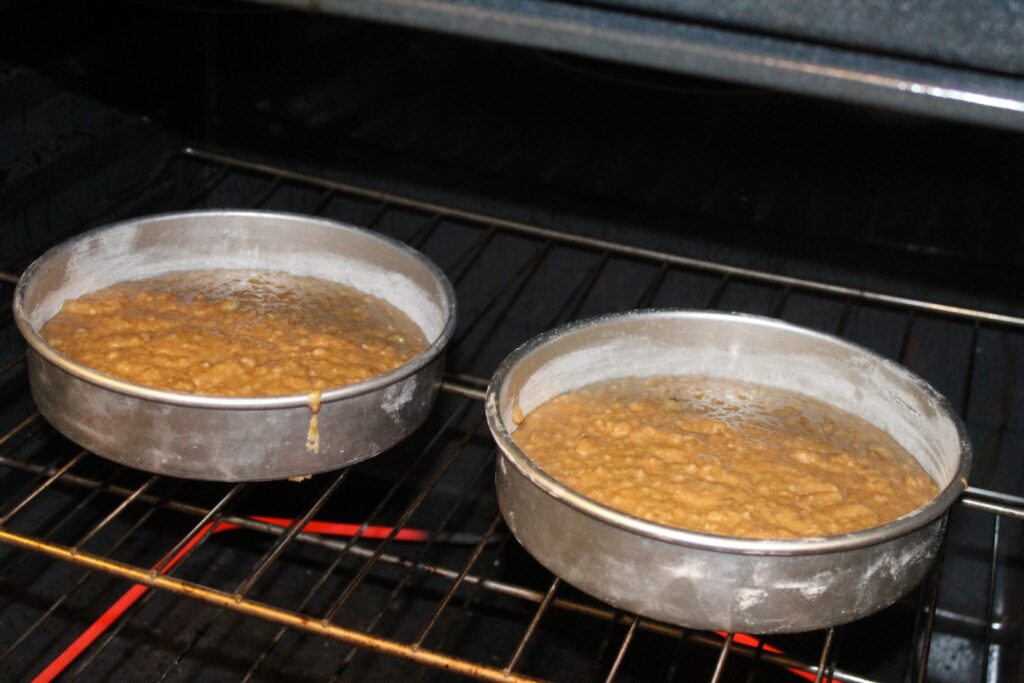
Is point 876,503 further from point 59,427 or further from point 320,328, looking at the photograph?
point 59,427

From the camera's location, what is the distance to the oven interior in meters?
1.60

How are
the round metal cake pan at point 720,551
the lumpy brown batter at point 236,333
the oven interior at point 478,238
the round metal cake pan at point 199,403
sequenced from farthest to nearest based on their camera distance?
the oven interior at point 478,238 < the lumpy brown batter at point 236,333 < the round metal cake pan at point 199,403 < the round metal cake pan at point 720,551

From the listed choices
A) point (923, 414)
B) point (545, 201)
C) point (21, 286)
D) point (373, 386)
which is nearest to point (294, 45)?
point (545, 201)

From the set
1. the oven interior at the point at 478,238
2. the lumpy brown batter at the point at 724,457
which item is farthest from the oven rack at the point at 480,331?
the lumpy brown batter at the point at 724,457

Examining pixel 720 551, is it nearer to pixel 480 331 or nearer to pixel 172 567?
pixel 480 331

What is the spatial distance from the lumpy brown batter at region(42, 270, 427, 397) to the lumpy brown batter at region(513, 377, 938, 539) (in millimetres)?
256

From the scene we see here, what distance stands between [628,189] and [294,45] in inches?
22.6

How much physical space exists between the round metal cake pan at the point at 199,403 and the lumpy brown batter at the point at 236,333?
28 mm

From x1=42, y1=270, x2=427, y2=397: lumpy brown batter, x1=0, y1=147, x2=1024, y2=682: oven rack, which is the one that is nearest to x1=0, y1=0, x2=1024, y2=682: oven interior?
x1=0, y1=147, x2=1024, y2=682: oven rack

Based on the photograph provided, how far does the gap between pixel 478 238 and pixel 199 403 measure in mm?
788

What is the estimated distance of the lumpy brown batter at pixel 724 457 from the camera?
1257 mm

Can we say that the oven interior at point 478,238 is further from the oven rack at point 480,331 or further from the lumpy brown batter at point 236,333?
the lumpy brown batter at point 236,333

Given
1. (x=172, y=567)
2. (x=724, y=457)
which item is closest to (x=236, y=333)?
(x=172, y=567)

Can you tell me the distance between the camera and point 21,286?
4.67 ft
